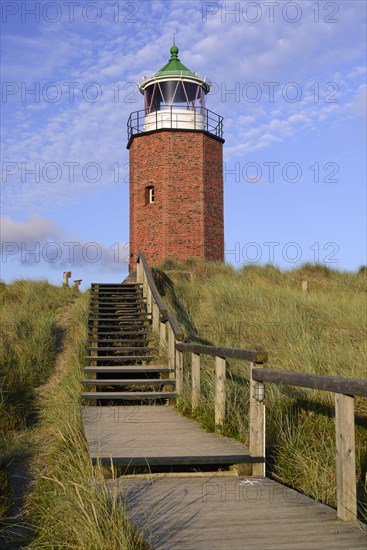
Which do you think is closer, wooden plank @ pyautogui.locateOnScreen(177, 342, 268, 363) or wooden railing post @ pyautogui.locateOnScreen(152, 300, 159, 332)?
wooden plank @ pyautogui.locateOnScreen(177, 342, 268, 363)

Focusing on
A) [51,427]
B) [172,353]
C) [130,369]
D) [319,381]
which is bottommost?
[51,427]

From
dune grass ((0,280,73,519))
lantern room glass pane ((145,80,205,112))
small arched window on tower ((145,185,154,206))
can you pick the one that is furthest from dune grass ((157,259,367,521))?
lantern room glass pane ((145,80,205,112))

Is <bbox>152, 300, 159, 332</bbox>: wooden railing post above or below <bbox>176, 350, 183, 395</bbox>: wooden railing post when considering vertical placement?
above

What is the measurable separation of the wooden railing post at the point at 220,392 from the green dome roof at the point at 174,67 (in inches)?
790

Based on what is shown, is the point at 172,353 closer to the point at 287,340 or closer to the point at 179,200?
the point at 287,340

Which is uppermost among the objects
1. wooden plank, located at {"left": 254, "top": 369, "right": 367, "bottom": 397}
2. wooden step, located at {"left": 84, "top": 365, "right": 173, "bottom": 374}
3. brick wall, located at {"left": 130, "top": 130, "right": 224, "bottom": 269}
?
brick wall, located at {"left": 130, "top": 130, "right": 224, "bottom": 269}

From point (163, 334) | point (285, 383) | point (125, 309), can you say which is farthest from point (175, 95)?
point (285, 383)

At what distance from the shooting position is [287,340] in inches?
469

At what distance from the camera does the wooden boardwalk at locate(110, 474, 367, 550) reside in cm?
363

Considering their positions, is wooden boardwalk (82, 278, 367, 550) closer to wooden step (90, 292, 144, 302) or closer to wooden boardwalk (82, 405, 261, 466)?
wooden boardwalk (82, 405, 261, 466)

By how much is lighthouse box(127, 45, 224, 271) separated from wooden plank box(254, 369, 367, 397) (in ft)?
62.9

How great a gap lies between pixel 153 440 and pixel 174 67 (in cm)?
2181

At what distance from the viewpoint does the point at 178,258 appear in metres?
24.4

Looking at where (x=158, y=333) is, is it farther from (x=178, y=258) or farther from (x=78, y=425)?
(x=178, y=258)
